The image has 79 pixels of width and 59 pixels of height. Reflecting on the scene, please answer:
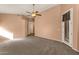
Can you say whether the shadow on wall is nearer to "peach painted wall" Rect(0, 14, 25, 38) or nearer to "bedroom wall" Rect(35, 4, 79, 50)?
"peach painted wall" Rect(0, 14, 25, 38)

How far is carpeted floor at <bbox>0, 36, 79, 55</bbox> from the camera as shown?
2.53 m

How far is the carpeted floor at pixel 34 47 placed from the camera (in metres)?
2.53

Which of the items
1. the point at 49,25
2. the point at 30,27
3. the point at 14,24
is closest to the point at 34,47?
the point at 30,27

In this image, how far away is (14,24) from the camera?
2727mm

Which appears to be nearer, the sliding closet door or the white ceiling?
the white ceiling

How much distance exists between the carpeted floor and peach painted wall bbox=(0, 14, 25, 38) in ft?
0.57

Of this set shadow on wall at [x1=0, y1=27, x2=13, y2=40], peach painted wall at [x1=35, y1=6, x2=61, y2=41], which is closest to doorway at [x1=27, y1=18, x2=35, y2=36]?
peach painted wall at [x1=35, y1=6, x2=61, y2=41]

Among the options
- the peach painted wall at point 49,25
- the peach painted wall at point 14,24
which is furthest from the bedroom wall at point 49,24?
the peach painted wall at point 14,24

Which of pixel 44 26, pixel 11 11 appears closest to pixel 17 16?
pixel 11 11

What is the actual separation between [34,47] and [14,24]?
702 mm

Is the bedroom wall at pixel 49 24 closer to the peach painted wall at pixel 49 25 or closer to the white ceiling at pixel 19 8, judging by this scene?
the peach painted wall at pixel 49 25

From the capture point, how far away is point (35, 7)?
8.18 ft

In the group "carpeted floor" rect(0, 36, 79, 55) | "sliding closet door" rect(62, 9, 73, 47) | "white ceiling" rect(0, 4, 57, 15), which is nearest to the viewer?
"white ceiling" rect(0, 4, 57, 15)

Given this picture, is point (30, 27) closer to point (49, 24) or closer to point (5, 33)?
point (49, 24)
